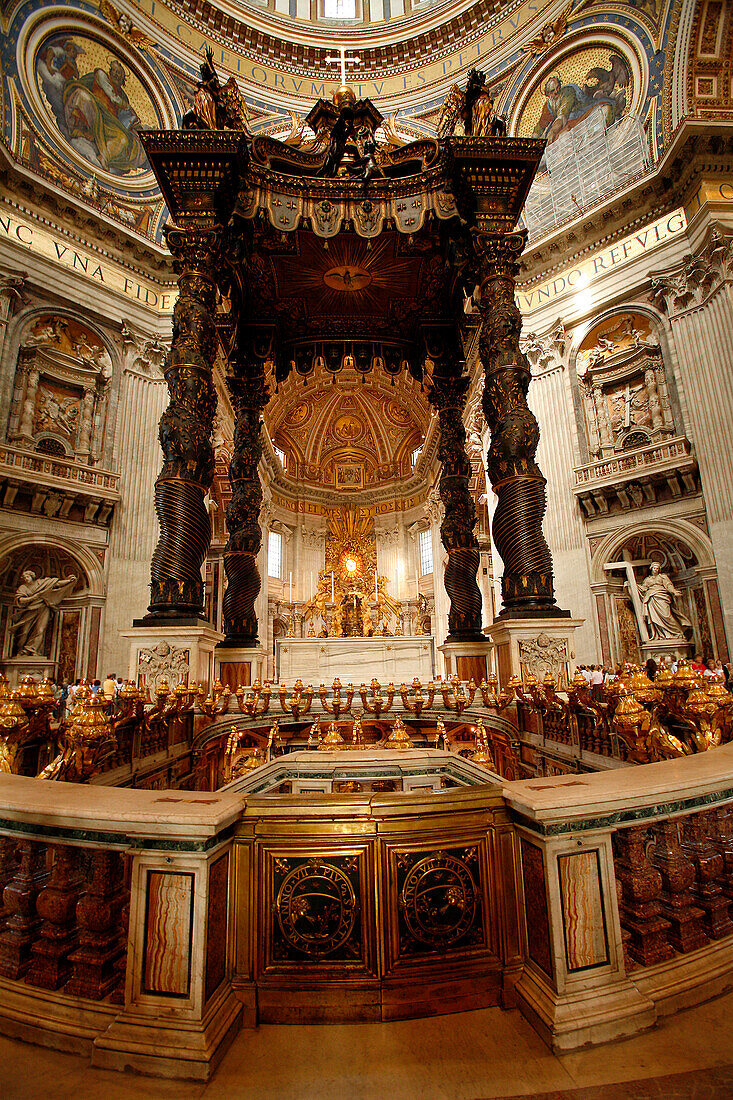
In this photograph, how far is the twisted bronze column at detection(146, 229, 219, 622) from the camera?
212 inches

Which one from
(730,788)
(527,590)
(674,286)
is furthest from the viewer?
(674,286)

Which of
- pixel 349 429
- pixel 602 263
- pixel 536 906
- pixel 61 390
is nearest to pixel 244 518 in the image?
pixel 536 906

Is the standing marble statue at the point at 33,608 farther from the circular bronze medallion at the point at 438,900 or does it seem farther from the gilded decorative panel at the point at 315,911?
the circular bronze medallion at the point at 438,900

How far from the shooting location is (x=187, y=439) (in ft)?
18.2

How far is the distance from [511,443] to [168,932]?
517 cm

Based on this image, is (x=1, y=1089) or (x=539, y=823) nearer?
(x=1, y=1089)

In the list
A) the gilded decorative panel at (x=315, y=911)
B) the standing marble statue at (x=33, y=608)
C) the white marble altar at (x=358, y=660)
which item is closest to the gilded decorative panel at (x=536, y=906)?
the gilded decorative panel at (x=315, y=911)

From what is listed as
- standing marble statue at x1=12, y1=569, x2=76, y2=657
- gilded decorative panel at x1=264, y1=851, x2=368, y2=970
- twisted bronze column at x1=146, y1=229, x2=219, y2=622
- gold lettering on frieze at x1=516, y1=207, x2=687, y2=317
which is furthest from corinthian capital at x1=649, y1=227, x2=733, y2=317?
standing marble statue at x1=12, y1=569, x2=76, y2=657

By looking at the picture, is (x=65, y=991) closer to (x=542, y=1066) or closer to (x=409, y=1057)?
(x=409, y=1057)

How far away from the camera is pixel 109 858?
177 centimetres

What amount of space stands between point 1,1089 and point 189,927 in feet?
1.80

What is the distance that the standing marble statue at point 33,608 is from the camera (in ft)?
38.1

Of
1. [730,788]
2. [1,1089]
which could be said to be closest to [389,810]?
[1,1089]

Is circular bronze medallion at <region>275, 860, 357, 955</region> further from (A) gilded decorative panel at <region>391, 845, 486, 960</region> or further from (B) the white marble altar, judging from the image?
(B) the white marble altar
